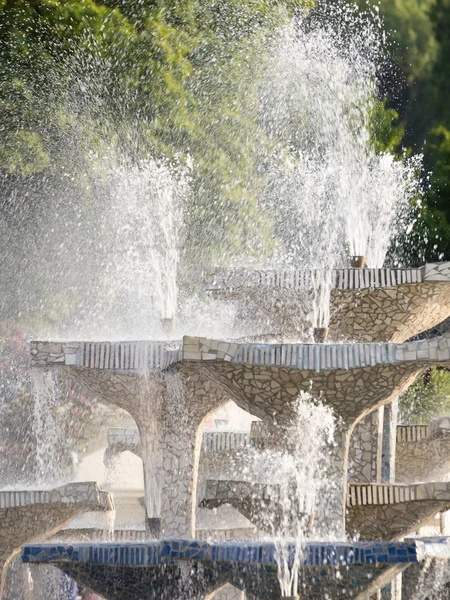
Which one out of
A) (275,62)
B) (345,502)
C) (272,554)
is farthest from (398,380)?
(275,62)

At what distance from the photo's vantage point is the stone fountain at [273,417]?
20.2 feet

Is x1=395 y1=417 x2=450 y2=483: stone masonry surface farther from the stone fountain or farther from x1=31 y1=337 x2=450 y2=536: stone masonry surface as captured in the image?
x1=31 y1=337 x2=450 y2=536: stone masonry surface

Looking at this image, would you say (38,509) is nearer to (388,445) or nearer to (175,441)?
(175,441)

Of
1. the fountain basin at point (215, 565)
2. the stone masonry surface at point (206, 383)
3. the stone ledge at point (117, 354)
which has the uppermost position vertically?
the stone ledge at point (117, 354)

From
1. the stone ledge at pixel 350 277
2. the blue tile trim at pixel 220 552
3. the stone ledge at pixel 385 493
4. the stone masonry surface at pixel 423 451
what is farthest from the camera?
the stone masonry surface at pixel 423 451

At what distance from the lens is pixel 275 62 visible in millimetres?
17984

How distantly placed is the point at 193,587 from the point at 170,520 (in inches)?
64.5

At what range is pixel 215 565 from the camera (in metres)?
6.29

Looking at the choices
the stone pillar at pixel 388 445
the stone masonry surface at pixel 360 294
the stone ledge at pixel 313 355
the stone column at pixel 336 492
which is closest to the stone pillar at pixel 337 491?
the stone column at pixel 336 492

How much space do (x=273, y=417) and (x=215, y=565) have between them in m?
1.29

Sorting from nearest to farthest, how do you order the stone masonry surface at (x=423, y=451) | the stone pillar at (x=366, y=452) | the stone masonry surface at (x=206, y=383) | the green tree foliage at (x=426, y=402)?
the stone masonry surface at (x=206, y=383), the stone pillar at (x=366, y=452), the stone masonry surface at (x=423, y=451), the green tree foliage at (x=426, y=402)

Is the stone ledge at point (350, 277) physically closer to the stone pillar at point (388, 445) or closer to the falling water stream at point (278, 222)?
the falling water stream at point (278, 222)

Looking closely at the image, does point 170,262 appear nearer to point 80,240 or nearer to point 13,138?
point 80,240

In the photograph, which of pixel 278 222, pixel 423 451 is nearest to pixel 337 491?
pixel 423 451
